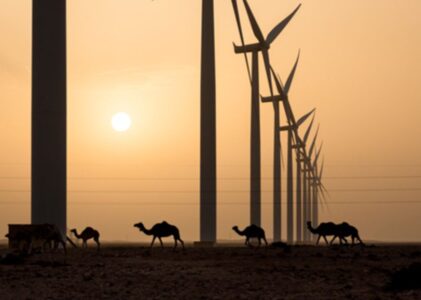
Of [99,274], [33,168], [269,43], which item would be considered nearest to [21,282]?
[99,274]

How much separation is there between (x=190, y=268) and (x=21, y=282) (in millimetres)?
6919

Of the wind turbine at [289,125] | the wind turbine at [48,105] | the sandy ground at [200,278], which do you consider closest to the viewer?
the sandy ground at [200,278]

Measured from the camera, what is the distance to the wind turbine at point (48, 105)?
46156mm

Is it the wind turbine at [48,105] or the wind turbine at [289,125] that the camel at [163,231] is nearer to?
the wind turbine at [48,105]

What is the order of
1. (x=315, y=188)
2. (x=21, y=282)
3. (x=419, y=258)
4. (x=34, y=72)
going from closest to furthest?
1. (x=21, y=282)
2. (x=419, y=258)
3. (x=34, y=72)
4. (x=315, y=188)

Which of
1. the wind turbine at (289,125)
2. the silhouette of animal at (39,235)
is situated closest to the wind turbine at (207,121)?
the wind turbine at (289,125)

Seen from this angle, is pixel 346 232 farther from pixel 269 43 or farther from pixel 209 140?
pixel 269 43

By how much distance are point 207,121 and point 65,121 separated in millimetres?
22743

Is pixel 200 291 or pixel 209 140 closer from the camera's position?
pixel 200 291

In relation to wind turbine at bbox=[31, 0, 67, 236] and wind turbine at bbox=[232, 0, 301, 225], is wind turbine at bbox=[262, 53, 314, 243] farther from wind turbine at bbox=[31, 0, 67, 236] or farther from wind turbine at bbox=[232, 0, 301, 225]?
wind turbine at bbox=[31, 0, 67, 236]

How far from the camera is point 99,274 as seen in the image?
1083 inches

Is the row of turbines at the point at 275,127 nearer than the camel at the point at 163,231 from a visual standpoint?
No

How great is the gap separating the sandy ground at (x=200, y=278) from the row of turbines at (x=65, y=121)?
413 inches

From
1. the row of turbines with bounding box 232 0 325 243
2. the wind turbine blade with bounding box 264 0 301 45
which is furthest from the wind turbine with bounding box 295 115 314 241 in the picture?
the wind turbine blade with bounding box 264 0 301 45
